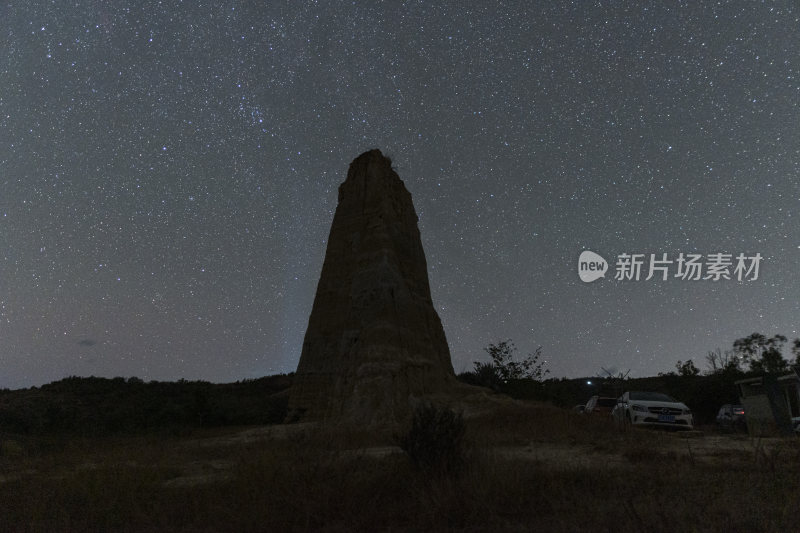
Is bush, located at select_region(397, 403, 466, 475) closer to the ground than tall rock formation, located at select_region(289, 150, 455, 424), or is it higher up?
closer to the ground

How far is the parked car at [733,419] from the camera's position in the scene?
20.1m

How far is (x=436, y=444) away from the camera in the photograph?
→ 7422mm

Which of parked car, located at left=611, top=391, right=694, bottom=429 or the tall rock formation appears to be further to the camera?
the tall rock formation

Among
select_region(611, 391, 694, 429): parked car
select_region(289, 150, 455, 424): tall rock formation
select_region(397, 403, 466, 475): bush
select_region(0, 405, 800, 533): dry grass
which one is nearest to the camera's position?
select_region(0, 405, 800, 533): dry grass

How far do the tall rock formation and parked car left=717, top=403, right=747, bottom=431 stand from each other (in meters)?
12.8

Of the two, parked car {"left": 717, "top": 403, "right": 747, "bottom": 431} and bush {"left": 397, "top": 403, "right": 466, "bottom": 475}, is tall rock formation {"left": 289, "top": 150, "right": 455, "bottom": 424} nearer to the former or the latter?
bush {"left": 397, "top": 403, "right": 466, "bottom": 475}

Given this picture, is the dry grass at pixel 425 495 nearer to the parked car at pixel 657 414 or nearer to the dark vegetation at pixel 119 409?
the parked car at pixel 657 414

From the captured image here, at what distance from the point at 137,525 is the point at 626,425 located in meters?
11.9

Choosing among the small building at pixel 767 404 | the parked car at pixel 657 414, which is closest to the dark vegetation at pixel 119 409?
the parked car at pixel 657 414

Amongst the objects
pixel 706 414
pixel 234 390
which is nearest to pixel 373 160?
pixel 234 390

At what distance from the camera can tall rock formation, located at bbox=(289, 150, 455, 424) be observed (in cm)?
1959

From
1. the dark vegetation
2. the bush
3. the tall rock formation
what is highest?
the tall rock formation

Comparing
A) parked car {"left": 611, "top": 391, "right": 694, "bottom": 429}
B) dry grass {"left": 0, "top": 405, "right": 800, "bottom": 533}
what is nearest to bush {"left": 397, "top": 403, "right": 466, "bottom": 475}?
dry grass {"left": 0, "top": 405, "right": 800, "bottom": 533}

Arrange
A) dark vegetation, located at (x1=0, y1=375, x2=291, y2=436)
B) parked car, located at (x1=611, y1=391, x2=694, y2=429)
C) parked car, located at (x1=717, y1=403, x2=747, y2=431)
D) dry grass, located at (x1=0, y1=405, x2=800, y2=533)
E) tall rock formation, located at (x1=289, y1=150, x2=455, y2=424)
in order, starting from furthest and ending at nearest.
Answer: dark vegetation, located at (x1=0, y1=375, x2=291, y2=436)
parked car, located at (x1=717, y1=403, x2=747, y2=431)
tall rock formation, located at (x1=289, y1=150, x2=455, y2=424)
parked car, located at (x1=611, y1=391, x2=694, y2=429)
dry grass, located at (x1=0, y1=405, x2=800, y2=533)
